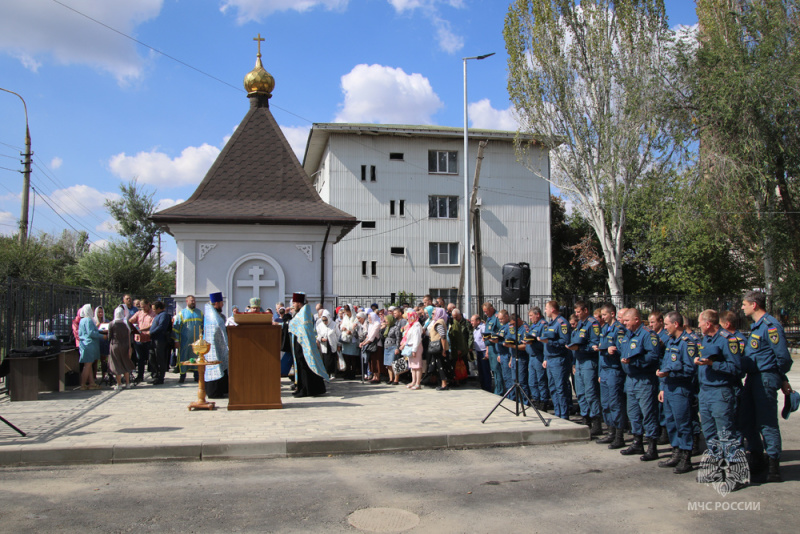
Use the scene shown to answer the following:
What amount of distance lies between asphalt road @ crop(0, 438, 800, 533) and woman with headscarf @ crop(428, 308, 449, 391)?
4.83 m

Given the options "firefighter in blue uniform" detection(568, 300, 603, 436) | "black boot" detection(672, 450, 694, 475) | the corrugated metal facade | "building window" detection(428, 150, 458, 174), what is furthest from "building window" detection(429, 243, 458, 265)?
"black boot" detection(672, 450, 694, 475)

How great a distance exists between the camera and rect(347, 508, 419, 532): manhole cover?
512 cm

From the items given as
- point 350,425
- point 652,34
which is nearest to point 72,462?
point 350,425

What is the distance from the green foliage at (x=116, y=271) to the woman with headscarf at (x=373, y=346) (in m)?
25.6

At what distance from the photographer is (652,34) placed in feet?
94.8

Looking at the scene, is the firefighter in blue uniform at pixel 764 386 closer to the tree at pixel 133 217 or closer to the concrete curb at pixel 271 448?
the concrete curb at pixel 271 448

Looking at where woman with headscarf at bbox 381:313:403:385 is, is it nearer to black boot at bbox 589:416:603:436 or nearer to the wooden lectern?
the wooden lectern

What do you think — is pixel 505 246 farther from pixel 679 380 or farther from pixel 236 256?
pixel 679 380

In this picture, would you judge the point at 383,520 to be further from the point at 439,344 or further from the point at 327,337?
the point at 327,337

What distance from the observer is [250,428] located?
863 centimetres

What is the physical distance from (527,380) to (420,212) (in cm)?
2762

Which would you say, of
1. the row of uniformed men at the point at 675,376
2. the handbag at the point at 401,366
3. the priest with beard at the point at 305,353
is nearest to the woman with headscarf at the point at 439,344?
the handbag at the point at 401,366

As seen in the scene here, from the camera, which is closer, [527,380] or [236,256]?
[527,380]

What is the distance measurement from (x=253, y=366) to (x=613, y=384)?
5.67m
